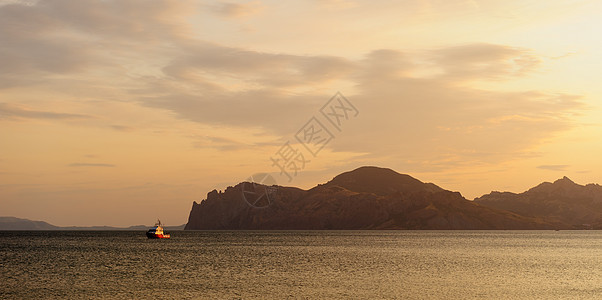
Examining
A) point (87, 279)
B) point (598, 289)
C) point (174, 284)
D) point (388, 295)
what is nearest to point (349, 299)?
point (388, 295)

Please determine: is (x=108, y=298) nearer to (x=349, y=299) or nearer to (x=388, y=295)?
(x=349, y=299)

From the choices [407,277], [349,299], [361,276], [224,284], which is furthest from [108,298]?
[407,277]

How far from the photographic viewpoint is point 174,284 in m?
88.9

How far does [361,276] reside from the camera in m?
101

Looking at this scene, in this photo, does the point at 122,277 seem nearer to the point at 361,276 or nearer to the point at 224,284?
the point at 224,284

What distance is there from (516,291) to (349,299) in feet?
84.1

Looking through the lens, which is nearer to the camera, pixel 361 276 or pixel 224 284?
pixel 224 284

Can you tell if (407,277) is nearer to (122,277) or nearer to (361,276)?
(361,276)

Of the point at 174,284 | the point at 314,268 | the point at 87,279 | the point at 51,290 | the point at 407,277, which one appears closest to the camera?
the point at 51,290

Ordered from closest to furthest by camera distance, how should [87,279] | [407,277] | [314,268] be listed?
[87,279] < [407,277] < [314,268]

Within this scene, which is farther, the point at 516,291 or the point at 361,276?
the point at 361,276

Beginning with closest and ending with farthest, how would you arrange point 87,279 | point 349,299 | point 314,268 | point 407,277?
1. point 349,299
2. point 87,279
3. point 407,277
4. point 314,268

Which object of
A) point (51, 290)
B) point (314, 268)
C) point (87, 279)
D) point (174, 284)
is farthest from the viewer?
point (314, 268)

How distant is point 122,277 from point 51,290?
53.6 ft
